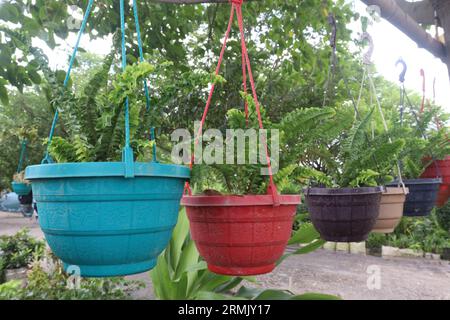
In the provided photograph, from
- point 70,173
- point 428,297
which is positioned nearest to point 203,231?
point 70,173

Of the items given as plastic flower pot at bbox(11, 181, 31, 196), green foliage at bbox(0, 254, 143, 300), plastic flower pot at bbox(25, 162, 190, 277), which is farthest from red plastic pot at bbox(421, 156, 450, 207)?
plastic flower pot at bbox(11, 181, 31, 196)

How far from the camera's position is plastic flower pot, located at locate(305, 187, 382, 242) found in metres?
1.35

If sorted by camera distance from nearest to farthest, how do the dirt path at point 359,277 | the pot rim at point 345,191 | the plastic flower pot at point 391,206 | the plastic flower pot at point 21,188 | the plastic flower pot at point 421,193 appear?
the pot rim at point 345,191
the plastic flower pot at point 391,206
the plastic flower pot at point 421,193
the plastic flower pot at point 21,188
the dirt path at point 359,277

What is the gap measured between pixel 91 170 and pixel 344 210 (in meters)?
0.98

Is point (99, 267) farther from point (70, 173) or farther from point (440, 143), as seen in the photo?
point (440, 143)

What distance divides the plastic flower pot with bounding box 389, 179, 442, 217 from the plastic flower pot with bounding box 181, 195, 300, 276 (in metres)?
1.03

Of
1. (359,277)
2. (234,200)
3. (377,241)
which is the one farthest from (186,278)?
(377,241)

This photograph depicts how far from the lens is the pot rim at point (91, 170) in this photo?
0.69 metres

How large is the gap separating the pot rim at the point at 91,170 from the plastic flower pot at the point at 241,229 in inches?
Answer: 8.2

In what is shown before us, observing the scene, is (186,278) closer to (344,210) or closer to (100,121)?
(344,210)

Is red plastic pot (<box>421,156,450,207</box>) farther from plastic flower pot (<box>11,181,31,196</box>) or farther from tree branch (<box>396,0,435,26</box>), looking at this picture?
plastic flower pot (<box>11,181,31,196</box>)

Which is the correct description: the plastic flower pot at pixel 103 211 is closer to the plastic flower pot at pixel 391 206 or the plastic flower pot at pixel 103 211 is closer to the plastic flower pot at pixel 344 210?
the plastic flower pot at pixel 344 210

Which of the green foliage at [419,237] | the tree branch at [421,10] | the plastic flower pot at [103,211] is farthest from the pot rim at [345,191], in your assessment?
the green foliage at [419,237]
